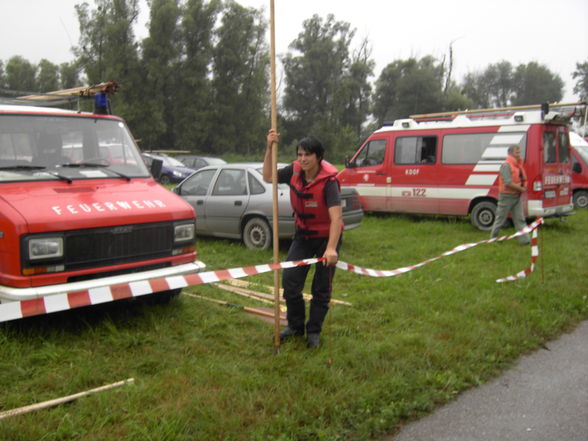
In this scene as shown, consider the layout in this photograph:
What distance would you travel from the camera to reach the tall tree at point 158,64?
37.7 m

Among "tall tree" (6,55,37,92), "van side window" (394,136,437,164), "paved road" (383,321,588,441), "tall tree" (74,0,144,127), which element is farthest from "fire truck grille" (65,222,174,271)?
"tall tree" (6,55,37,92)

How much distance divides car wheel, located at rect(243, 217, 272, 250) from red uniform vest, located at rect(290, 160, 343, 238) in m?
4.14

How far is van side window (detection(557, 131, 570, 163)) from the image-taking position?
1108 centimetres

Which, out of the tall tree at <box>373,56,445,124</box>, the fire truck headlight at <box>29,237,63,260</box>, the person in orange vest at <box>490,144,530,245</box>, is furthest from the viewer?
the tall tree at <box>373,56,445,124</box>

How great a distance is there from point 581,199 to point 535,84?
60.5 m

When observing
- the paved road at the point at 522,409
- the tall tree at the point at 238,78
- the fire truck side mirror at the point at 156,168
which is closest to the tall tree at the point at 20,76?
the tall tree at the point at 238,78

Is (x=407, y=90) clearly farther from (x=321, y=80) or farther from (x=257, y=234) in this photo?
(x=257, y=234)

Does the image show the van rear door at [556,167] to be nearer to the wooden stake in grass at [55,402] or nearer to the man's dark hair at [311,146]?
the man's dark hair at [311,146]

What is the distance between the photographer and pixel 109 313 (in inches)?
203

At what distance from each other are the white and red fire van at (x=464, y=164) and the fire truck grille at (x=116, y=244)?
315 inches

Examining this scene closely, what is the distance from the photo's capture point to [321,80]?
53.2m

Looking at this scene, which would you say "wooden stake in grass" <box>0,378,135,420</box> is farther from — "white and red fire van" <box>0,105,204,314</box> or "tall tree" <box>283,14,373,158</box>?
"tall tree" <box>283,14,373,158</box>

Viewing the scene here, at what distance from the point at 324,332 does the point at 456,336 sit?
3.93 ft

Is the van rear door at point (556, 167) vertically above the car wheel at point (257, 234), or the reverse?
the van rear door at point (556, 167)
